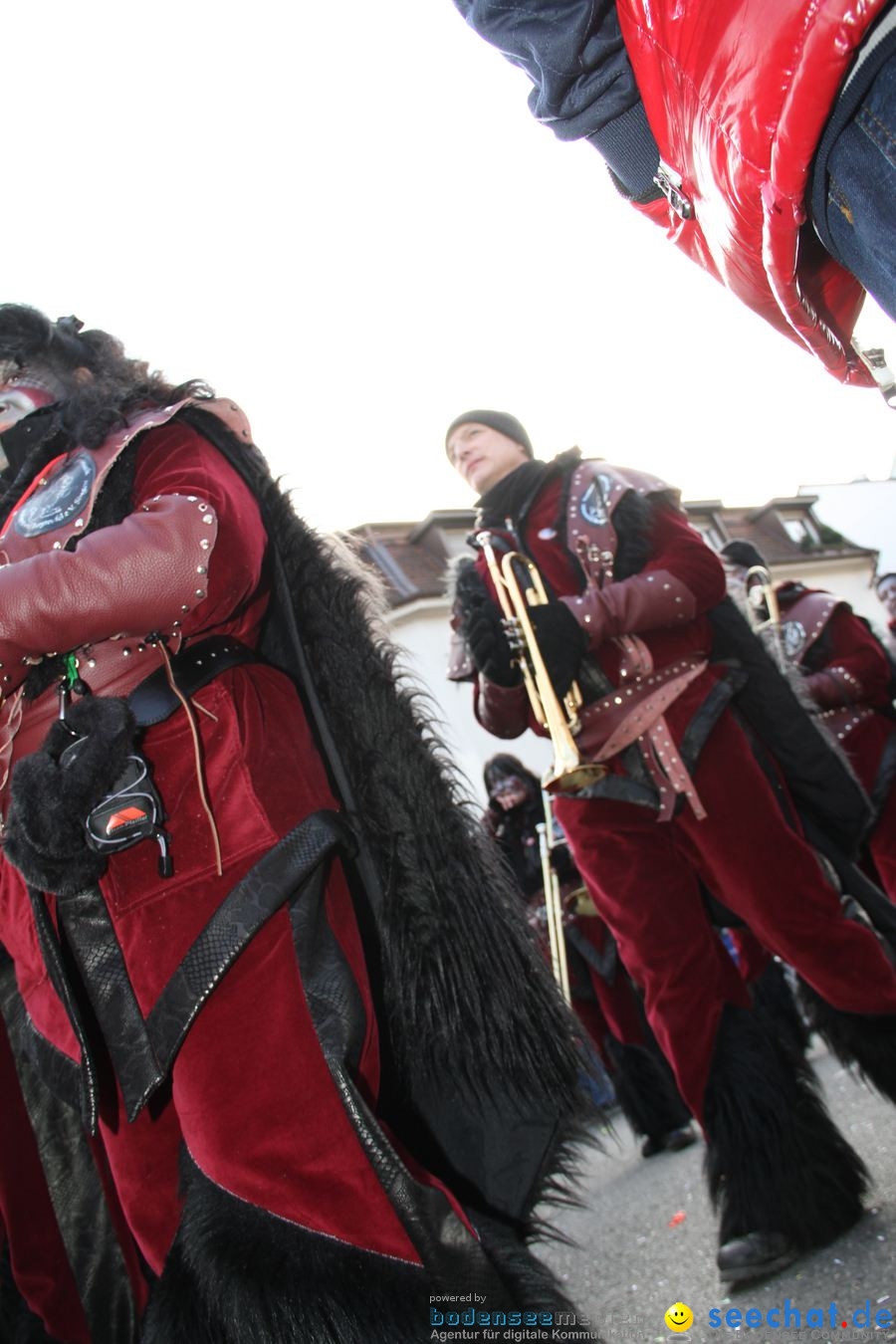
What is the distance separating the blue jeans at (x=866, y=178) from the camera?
1.07 meters

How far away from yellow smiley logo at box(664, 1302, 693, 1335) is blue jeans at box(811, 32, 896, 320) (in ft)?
6.82

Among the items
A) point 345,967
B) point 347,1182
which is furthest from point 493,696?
point 347,1182

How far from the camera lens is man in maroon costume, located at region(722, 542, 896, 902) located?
3.83 metres

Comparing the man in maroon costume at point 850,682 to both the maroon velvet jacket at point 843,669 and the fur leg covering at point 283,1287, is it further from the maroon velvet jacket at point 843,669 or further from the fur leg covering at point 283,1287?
the fur leg covering at point 283,1287

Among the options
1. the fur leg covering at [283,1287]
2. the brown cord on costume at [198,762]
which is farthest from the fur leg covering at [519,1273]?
the brown cord on costume at [198,762]

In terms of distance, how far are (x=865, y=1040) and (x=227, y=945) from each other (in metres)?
1.95

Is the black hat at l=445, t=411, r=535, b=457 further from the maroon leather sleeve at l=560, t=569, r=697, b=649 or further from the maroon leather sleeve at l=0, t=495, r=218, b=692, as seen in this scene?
the maroon leather sleeve at l=0, t=495, r=218, b=692

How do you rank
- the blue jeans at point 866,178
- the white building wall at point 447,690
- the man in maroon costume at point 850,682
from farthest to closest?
1. the white building wall at point 447,690
2. the man in maroon costume at point 850,682
3. the blue jeans at point 866,178

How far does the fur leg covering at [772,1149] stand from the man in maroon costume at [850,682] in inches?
46.2

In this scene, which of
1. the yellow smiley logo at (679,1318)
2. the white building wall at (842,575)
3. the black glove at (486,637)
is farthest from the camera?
the white building wall at (842,575)

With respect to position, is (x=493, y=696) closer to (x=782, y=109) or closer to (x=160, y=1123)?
(x=160, y=1123)

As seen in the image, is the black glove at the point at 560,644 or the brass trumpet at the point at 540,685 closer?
the brass trumpet at the point at 540,685

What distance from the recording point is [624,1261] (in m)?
2.85

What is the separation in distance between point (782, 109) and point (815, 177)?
11cm
